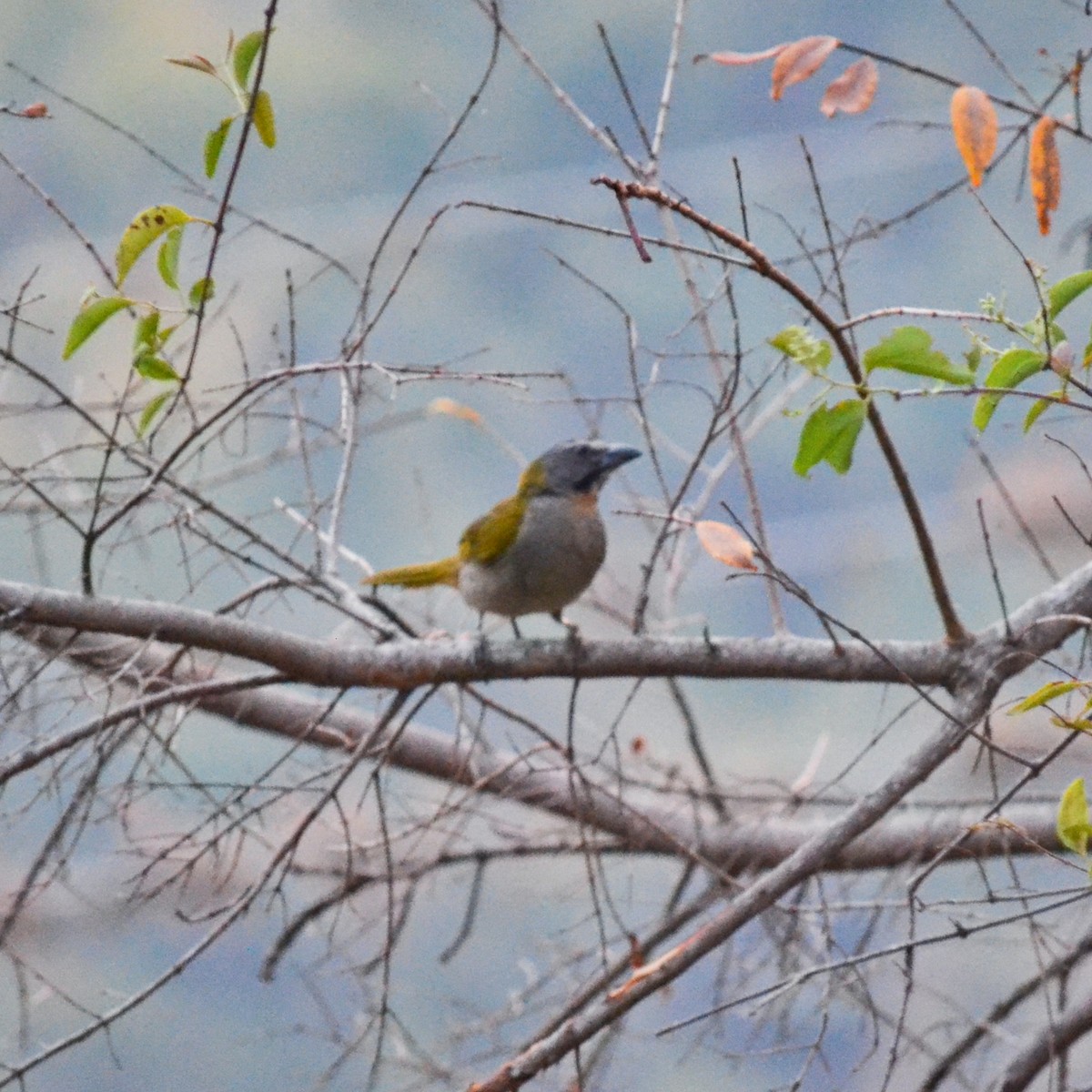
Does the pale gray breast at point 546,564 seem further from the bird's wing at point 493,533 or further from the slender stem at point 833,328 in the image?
the slender stem at point 833,328

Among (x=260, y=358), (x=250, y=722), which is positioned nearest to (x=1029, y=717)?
(x=250, y=722)

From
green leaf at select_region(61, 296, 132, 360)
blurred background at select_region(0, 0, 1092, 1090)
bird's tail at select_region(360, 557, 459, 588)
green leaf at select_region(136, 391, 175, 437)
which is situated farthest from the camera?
blurred background at select_region(0, 0, 1092, 1090)

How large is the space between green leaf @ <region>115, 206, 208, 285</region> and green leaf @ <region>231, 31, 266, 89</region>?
0.16m

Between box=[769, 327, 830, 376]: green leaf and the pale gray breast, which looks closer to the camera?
box=[769, 327, 830, 376]: green leaf

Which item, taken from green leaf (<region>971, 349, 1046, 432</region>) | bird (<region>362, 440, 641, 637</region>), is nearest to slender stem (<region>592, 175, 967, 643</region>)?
green leaf (<region>971, 349, 1046, 432</region>)

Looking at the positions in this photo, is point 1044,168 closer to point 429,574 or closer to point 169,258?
point 169,258

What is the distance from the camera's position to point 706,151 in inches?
159

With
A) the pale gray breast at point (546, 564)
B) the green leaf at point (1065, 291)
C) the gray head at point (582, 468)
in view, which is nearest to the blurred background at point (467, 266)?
the gray head at point (582, 468)

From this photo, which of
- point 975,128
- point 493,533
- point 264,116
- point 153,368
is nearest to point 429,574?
point 493,533

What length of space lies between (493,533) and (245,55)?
63.0 inches

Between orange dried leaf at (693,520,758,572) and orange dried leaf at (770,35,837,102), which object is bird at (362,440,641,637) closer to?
orange dried leaf at (693,520,758,572)

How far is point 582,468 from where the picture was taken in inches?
125

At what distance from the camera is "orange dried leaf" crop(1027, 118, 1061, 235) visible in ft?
4.61

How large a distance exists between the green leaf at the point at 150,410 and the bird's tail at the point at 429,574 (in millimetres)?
1333
